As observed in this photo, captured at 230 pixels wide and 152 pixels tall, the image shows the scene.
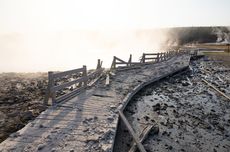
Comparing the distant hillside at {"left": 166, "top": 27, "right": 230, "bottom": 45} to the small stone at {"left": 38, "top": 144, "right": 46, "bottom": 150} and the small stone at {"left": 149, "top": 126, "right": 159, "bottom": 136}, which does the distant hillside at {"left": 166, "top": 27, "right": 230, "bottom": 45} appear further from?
the small stone at {"left": 38, "top": 144, "right": 46, "bottom": 150}

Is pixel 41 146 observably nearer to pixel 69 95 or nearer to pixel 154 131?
pixel 154 131

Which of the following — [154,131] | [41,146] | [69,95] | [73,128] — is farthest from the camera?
[69,95]

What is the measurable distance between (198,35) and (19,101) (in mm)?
102289

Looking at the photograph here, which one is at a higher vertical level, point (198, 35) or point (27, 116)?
point (198, 35)

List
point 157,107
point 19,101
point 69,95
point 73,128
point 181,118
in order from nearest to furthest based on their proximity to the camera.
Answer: point 73,128, point 181,118, point 69,95, point 19,101, point 157,107

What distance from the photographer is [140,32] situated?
390 feet

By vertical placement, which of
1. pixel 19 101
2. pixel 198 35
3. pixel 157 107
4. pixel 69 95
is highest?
pixel 198 35

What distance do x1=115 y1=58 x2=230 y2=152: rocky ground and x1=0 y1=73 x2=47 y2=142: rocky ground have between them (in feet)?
11.8

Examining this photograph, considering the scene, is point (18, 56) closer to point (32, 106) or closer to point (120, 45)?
point (120, 45)

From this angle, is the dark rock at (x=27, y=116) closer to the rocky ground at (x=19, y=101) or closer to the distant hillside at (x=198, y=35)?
the rocky ground at (x=19, y=101)

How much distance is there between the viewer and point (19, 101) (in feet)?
38.2

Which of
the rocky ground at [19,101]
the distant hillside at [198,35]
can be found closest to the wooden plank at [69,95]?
the rocky ground at [19,101]

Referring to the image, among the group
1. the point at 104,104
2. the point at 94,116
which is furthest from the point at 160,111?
the point at 94,116

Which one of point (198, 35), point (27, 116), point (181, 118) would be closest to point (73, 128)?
point (27, 116)
